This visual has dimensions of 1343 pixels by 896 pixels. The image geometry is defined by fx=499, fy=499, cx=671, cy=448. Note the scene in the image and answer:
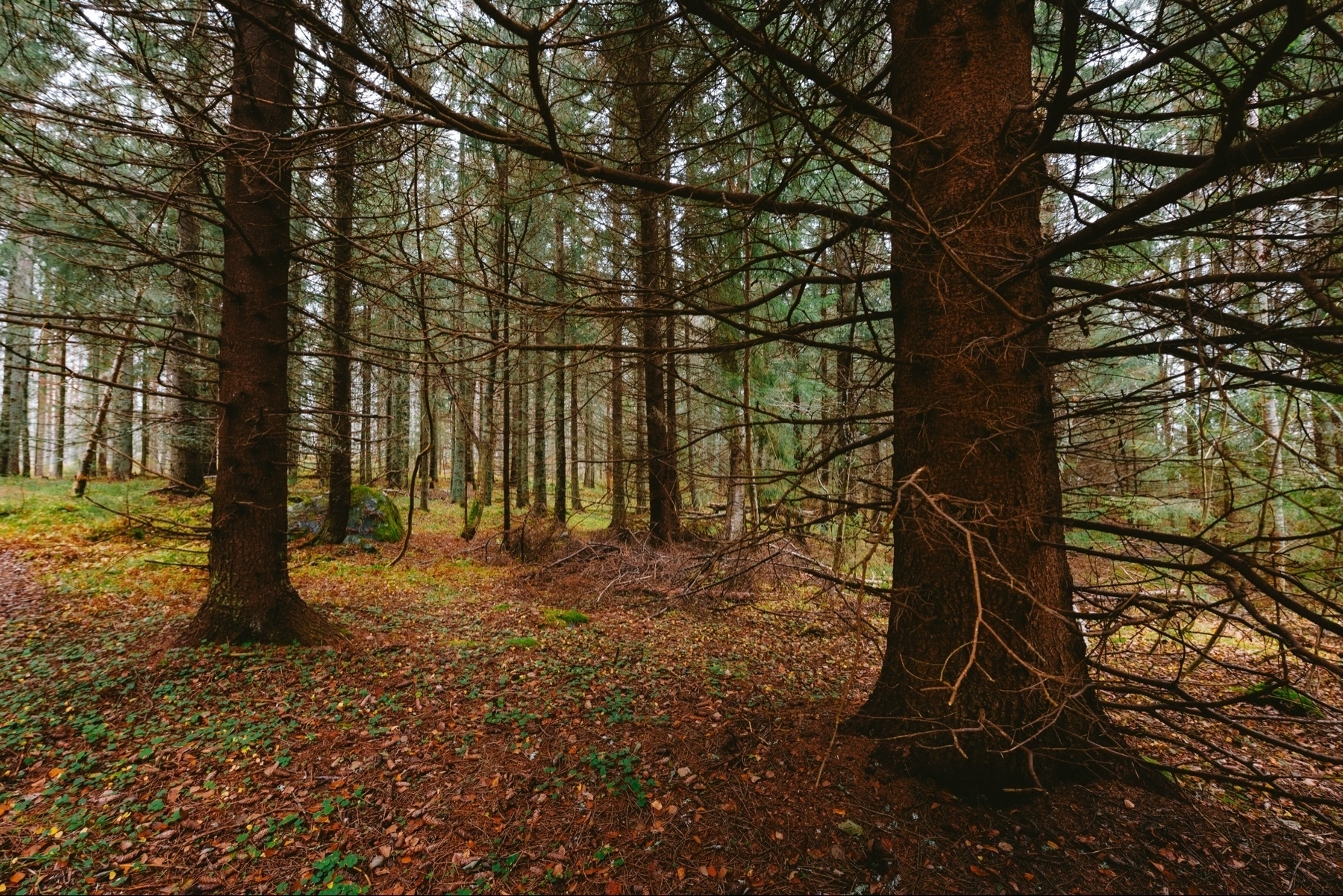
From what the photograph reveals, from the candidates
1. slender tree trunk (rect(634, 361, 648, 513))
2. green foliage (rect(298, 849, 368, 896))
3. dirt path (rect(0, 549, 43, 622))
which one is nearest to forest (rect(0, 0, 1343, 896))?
green foliage (rect(298, 849, 368, 896))

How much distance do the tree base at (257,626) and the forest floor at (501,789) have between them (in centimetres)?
13

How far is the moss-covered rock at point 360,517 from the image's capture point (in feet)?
33.6

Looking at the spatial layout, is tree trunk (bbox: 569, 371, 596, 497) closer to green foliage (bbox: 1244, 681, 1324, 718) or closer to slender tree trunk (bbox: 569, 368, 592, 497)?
slender tree trunk (bbox: 569, 368, 592, 497)

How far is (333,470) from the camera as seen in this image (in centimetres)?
966

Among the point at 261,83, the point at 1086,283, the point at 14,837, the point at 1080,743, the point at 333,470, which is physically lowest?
the point at 14,837

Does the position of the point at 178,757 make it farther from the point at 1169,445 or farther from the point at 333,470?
the point at 333,470

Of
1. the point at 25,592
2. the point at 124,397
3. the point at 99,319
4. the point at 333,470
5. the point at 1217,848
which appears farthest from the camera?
the point at 124,397

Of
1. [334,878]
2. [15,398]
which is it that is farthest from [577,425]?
[15,398]

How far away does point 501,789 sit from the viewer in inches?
128

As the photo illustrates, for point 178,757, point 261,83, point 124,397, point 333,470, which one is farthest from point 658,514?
point 124,397

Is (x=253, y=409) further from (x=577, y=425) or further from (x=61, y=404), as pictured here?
(x=577, y=425)

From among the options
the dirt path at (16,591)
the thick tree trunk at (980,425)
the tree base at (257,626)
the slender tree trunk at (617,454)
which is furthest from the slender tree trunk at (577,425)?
the dirt path at (16,591)

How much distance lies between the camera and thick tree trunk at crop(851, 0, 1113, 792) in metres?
2.66

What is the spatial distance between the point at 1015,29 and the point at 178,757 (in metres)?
6.83
